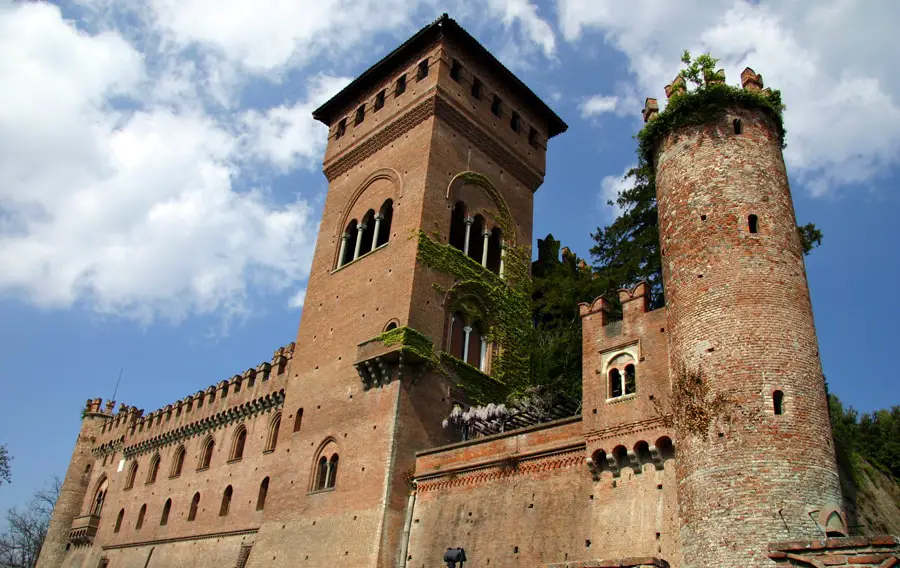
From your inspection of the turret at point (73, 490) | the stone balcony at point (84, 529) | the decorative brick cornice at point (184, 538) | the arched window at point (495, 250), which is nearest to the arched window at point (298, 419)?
the decorative brick cornice at point (184, 538)

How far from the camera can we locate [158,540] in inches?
1162

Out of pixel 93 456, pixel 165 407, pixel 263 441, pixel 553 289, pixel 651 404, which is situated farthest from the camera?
pixel 93 456

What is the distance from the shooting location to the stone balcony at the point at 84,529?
34.1 metres

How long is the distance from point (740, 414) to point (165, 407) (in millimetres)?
26944

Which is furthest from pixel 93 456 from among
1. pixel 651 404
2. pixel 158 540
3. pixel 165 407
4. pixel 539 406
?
pixel 651 404

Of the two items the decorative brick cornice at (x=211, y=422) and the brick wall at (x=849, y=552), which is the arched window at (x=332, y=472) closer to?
the decorative brick cornice at (x=211, y=422)

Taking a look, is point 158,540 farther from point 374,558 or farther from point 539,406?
point 539,406

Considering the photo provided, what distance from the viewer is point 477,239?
1011 inches

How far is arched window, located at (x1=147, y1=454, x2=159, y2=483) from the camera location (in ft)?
107

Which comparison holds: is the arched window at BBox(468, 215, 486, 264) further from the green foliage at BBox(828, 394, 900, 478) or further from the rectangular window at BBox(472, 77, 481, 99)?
the green foliage at BBox(828, 394, 900, 478)

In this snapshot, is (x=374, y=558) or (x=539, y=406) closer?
(x=374, y=558)

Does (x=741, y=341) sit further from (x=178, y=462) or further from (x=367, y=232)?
(x=178, y=462)

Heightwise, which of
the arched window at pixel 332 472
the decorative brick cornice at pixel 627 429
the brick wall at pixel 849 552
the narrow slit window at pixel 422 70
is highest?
the narrow slit window at pixel 422 70

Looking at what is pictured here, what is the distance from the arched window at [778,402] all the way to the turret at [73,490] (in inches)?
1301
